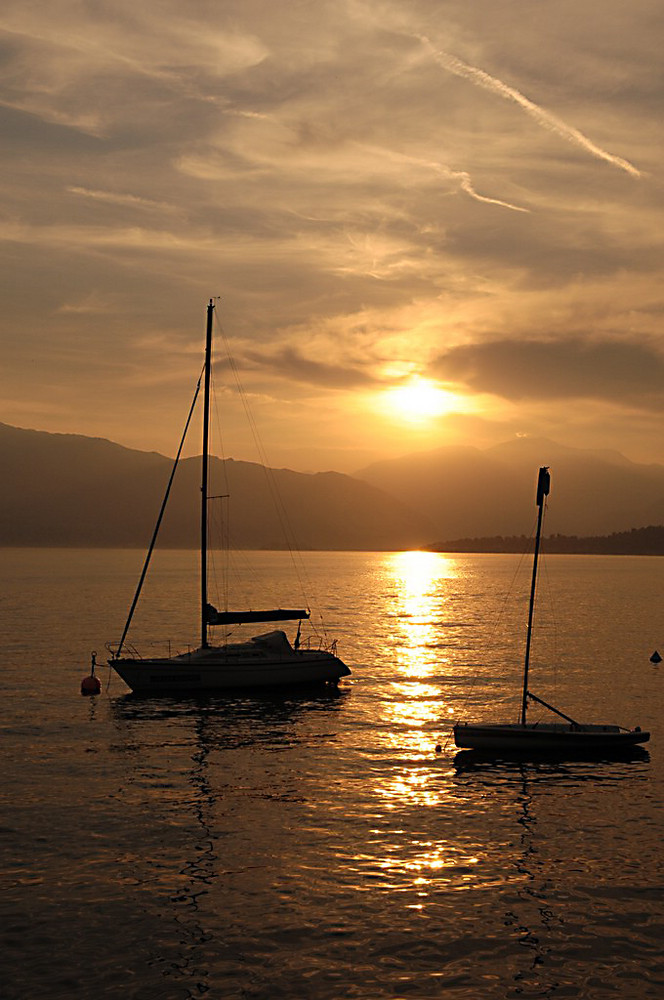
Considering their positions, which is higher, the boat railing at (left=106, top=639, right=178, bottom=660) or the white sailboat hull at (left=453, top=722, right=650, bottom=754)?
the white sailboat hull at (left=453, top=722, right=650, bottom=754)

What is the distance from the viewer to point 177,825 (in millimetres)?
32719

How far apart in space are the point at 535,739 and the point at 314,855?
18690mm

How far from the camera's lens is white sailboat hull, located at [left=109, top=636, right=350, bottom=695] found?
59.8 meters

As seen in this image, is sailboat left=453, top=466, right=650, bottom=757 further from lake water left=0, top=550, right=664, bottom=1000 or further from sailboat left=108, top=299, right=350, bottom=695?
sailboat left=108, top=299, right=350, bottom=695

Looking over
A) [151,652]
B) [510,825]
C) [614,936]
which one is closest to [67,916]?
→ [614,936]

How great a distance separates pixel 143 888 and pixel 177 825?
6248mm

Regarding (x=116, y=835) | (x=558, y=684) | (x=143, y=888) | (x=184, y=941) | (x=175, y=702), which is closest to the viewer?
(x=184, y=941)

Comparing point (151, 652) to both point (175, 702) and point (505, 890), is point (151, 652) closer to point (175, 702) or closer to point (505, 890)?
point (175, 702)

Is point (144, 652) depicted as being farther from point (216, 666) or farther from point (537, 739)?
point (537, 739)

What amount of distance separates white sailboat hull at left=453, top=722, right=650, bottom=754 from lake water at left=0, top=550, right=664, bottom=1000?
1255 millimetres

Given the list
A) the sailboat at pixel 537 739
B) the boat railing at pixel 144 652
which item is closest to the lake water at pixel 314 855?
the sailboat at pixel 537 739

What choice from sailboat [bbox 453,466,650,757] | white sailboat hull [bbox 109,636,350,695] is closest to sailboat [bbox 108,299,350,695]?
white sailboat hull [bbox 109,636,350,695]

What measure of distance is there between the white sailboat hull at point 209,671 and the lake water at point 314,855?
1383 millimetres

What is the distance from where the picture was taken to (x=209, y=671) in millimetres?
59625
